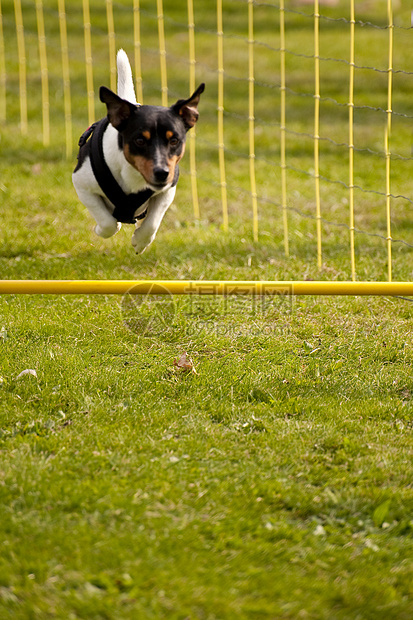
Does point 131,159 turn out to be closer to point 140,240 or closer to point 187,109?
point 187,109

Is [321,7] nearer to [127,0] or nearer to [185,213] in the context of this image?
[127,0]

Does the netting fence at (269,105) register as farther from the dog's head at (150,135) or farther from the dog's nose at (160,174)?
the dog's nose at (160,174)

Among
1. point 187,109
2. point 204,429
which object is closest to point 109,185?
point 187,109

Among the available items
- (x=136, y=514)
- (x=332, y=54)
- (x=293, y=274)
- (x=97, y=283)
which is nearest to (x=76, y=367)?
(x=97, y=283)

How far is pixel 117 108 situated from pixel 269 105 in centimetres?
751

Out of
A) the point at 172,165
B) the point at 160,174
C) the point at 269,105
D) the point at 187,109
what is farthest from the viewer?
the point at 269,105

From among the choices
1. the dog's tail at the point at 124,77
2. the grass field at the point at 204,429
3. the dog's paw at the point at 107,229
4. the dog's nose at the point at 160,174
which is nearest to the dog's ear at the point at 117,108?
the dog's nose at the point at 160,174

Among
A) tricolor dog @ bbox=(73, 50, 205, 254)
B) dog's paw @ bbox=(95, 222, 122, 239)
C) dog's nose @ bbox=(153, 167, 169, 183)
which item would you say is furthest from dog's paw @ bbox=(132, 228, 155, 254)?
dog's nose @ bbox=(153, 167, 169, 183)

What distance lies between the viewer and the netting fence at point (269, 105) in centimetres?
646

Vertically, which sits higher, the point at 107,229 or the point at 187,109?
the point at 187,109

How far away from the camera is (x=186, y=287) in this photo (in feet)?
12.5

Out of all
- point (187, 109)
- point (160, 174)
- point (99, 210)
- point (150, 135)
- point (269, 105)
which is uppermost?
point (187, 109)

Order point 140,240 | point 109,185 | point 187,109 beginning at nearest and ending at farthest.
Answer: point 187,109 → point 109,185 → point 140,240

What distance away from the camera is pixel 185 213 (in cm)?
723
